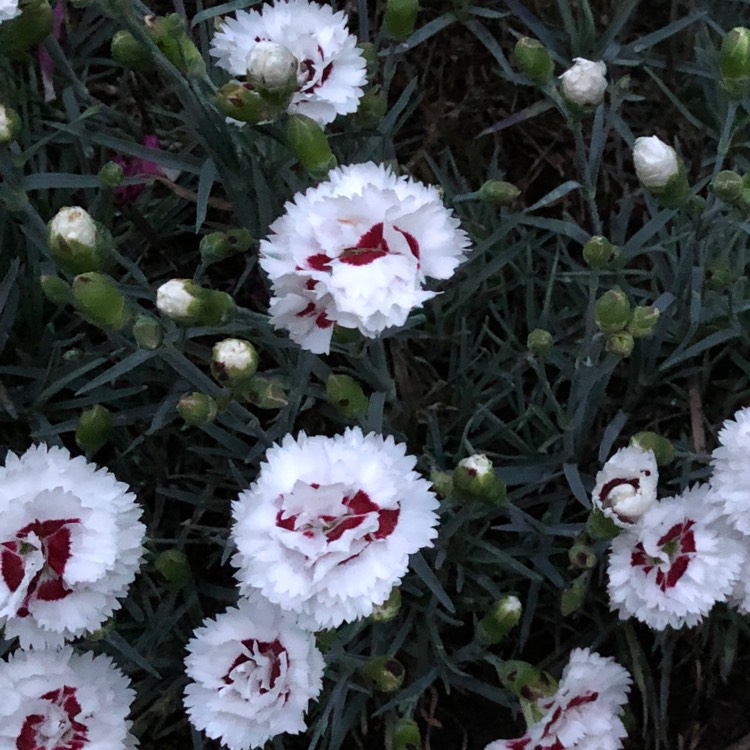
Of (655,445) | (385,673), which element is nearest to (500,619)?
(385,673)

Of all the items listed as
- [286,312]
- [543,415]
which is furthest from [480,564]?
[286,312]

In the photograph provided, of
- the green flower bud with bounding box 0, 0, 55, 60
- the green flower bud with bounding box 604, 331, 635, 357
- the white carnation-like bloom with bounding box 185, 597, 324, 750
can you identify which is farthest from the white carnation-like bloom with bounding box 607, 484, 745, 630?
the green flower bud with bounding box 0, 0, 55, 60

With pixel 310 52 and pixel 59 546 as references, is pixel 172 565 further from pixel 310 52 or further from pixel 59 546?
pixel 310 52

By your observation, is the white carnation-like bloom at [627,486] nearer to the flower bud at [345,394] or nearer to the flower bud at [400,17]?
the flower bud at [345,394]

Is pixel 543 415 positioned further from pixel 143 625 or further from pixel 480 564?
pixel 143 625

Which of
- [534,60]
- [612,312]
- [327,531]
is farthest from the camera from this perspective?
[534,60]

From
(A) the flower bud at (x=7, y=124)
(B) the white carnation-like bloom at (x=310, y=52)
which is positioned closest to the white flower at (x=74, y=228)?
(A) the flower bud at (x=7, y=124)
